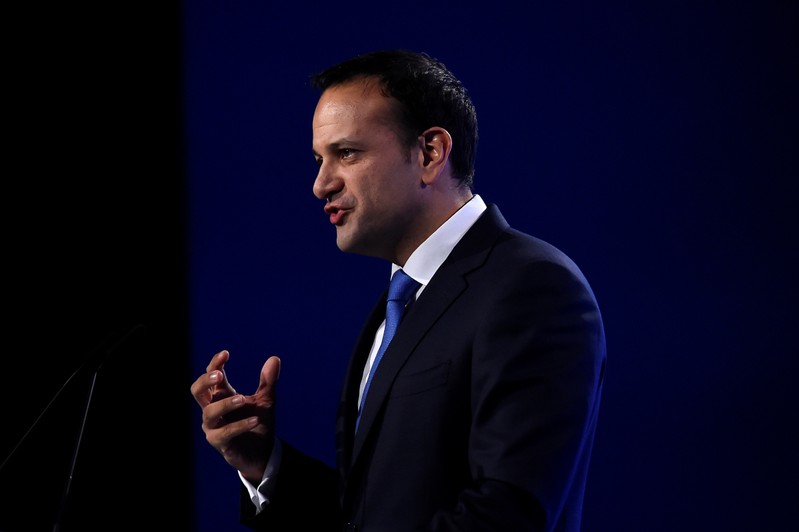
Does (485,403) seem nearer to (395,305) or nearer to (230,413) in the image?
(395,305)

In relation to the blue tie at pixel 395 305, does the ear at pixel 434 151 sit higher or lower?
higher

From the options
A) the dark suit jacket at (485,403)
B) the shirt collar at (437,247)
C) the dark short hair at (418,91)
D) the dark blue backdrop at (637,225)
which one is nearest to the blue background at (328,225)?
the dark blue backdrop at (637,225)

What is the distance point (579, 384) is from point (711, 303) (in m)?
1.23

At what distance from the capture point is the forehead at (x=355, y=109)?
1.50 m

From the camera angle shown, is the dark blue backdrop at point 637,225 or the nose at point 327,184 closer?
the nose at point 327,184

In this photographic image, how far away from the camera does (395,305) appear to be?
4.94ft

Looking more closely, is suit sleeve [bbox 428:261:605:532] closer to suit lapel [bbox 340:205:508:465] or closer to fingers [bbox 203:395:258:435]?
suit lapel [bbox 340:205:508:465]

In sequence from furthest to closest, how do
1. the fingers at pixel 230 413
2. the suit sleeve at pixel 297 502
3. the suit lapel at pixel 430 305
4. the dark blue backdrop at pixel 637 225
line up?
the dark blue backdrop at pixel 637 225 → the suit sleeve at pixel 297 502 → the fingers at pixel 230 413 → the suit lapel at pixel 430 305

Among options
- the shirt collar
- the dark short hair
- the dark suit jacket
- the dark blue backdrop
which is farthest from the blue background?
the dark suit jacket

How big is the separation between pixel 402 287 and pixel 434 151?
26cm

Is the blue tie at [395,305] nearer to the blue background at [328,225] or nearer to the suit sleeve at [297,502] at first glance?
the suit sleeve at [297,502]

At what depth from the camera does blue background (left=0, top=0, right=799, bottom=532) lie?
229cm

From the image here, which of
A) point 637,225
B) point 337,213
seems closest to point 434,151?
point 337,213

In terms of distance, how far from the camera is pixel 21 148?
251 cm
